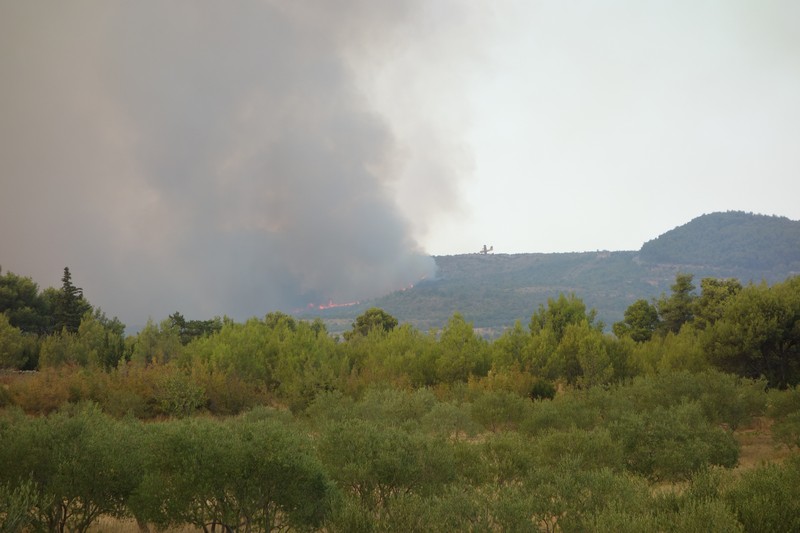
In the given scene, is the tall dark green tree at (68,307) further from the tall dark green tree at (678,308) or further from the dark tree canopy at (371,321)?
the tall dark green tree at (678,308)

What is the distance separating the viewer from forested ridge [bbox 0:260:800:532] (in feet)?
44.7

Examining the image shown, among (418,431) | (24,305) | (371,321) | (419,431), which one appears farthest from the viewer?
(371,321)

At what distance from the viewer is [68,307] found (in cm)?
7931

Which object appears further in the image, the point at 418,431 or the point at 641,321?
the point at 641,321

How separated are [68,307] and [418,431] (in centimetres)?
7210

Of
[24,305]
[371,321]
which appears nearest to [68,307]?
A: [24,305]

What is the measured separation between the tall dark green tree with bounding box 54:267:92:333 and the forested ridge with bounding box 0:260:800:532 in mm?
11481

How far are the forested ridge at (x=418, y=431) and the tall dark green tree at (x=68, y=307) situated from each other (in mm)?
11481

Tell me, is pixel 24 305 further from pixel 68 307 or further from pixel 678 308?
pixel 678 308

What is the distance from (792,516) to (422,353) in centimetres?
4106

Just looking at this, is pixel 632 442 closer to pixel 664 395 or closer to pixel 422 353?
pixel 664 395

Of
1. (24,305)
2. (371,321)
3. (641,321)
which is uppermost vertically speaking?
(24,305)

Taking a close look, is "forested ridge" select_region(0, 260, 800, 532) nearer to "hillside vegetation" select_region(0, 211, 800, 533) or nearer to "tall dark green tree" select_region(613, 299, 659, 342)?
"hillside vegetation" select_region(0, 211, 800, 533)

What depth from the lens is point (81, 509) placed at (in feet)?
51.0
